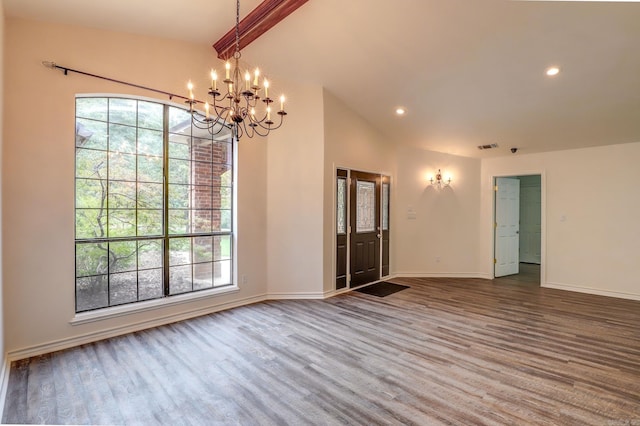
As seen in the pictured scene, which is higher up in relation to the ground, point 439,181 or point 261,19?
point 261,19

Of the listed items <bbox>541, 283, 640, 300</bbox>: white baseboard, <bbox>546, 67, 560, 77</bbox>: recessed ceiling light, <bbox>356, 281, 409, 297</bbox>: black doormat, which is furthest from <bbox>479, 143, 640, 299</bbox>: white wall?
<bbox>356, 281, 409, 297</bbox>: black doormat

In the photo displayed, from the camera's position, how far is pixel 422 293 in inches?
198

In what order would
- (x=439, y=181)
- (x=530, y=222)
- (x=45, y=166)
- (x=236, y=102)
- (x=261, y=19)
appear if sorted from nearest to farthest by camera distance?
(x=236, y=102), (x=45, y=166), (x=261, y=19), (x=439, y=181), (x=530, y=222)

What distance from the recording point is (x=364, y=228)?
5508 millimetres

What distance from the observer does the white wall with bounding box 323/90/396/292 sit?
4707 millimetres

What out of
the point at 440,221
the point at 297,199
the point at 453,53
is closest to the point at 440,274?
the point at 440,221

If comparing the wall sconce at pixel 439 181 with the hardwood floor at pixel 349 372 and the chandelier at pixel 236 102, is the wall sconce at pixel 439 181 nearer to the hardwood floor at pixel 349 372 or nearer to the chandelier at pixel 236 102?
the hardwood floor at pixel 349 372

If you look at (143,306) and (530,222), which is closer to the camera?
(143,306)

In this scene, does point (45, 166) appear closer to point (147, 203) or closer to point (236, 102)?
point (147, 203)

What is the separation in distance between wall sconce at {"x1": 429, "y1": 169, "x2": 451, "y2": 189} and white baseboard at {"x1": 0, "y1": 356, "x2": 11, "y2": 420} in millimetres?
6514

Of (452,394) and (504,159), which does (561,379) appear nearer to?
(452,394)

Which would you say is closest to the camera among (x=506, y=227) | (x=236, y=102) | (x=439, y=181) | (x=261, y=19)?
(x=236, y=102)

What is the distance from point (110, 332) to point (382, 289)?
12.9ft

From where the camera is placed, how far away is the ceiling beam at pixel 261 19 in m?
2.93
